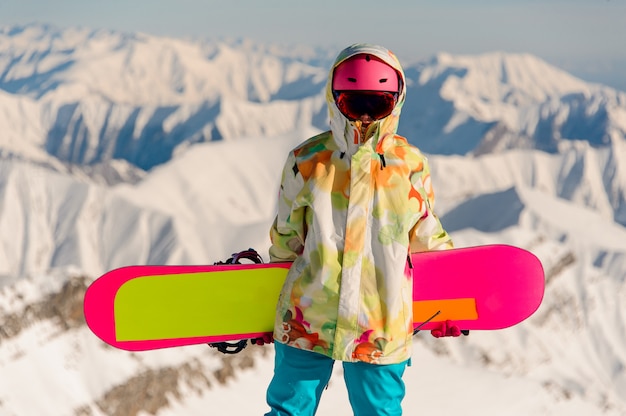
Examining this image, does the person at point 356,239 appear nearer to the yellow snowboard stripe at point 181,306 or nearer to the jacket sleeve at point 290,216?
the jacket sleeve at point 290,216

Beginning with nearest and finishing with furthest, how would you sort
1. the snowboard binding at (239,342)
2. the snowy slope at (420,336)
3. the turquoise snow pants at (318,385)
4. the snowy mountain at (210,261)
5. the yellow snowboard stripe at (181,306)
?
the turquoise snow pants at (318,385)
the snowboard binding at (239,342)
the yellow snowboard stripe at (181,306)
the snowy mountain at (210,261)
the snowy slope at (420,336)

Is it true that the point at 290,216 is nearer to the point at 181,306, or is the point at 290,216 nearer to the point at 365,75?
the point at 365,75

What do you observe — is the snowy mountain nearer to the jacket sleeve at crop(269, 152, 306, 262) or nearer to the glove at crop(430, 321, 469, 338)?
the glove at crop(430, 321, 469, 338)

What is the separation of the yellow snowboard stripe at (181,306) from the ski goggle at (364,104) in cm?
166

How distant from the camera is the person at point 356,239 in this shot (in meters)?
5.07

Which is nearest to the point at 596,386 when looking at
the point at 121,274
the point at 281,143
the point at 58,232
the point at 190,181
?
the point at 121,274

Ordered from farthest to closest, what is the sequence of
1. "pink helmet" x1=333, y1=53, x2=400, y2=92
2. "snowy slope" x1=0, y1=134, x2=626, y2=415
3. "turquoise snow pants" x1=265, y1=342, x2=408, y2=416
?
"snowy slope" x1=0, y1=134, x2=626, y2=415
"turquoise snow pants" x1=265, y1=342, x2=408, y2=416
"pink helmet" x1=333, y1=53, x2=400, y2=92

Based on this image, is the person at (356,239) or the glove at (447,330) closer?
the person at (356,239)

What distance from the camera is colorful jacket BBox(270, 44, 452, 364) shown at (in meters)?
5.09

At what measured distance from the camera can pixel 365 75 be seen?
4992 mm

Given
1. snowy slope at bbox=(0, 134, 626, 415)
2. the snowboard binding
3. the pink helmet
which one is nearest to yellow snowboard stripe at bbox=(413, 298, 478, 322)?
the snowboard binding

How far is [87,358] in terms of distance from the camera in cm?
3750

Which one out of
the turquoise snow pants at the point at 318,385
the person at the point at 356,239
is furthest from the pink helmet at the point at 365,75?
the turquoise snow pants at the point at 318,385

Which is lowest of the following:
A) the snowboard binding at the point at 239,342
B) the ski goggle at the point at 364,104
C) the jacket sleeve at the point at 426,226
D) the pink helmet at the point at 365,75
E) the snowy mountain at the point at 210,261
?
the snowy mountain at the point at 210,261
